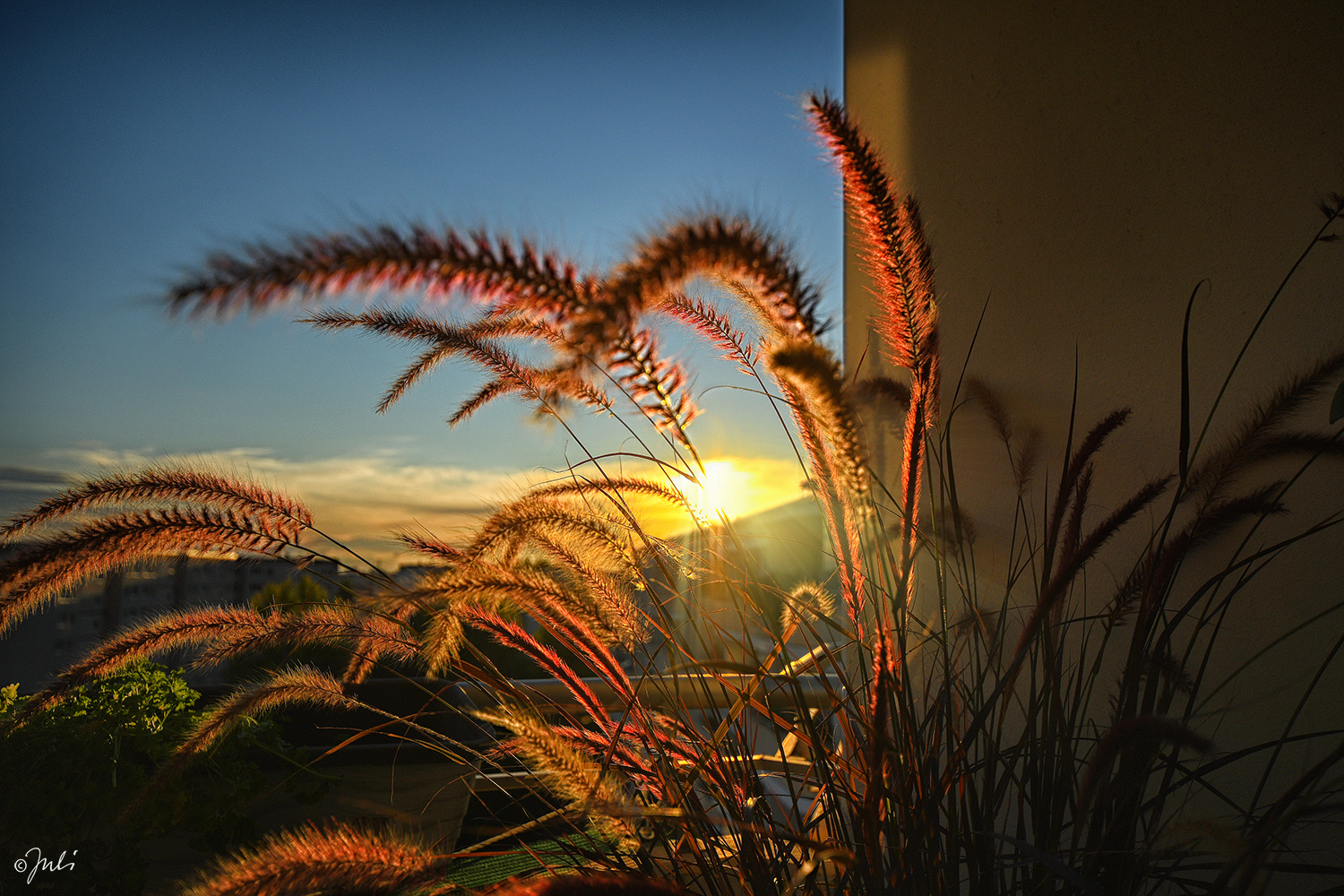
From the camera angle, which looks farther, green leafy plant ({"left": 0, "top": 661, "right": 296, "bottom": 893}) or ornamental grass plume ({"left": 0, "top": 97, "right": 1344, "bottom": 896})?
green leafy plant ({"left": 0, "top": 661, "right": 296, "bottom": 893})

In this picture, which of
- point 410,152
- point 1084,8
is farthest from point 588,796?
point 410,152

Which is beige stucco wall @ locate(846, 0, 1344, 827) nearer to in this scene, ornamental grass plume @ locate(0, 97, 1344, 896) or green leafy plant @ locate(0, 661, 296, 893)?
ornamental grass plume @ locate(0, 97, 1344, 896)

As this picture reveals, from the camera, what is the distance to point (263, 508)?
2.36ft

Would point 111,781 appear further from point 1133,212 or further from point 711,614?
point 1133,212

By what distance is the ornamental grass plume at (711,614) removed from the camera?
492 millimetres

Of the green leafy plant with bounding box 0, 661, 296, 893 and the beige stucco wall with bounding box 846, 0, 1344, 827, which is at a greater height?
the beige stucco wall with bounding box 846, 0, 1344, 827

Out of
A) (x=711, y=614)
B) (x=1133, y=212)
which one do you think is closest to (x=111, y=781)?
(x=711, y=614)

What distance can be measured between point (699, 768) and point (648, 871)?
0.10m

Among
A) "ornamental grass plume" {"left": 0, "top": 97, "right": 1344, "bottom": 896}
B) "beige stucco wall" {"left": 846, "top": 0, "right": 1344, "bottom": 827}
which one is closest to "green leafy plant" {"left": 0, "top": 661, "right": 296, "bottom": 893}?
"ornamental grass plume" {"left": 0, "top": 97, "right": 1344, "bottom": 896}

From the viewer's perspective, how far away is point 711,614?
2.97ft

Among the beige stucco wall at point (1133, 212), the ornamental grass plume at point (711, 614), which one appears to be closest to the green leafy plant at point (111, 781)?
the ornamental grass plume at point (711, 614)

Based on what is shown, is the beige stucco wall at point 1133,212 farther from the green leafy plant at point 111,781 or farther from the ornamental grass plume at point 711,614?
the green leafy plant at point 111,781

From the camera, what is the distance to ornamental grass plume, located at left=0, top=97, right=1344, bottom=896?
492mm

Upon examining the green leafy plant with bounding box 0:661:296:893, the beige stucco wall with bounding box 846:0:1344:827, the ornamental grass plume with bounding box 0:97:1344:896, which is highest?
the beige stucco wall with bounding box 846:0:1344:827
